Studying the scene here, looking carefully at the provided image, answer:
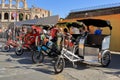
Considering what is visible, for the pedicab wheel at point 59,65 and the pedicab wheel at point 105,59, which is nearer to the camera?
the pedicab wheel at point 59,65

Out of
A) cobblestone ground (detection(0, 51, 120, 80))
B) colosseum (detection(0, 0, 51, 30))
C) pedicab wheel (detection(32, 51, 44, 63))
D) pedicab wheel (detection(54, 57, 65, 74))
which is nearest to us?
cobblestone ground (detection(0, 51, 120, 80))

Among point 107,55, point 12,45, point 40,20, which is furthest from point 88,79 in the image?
point 40,20

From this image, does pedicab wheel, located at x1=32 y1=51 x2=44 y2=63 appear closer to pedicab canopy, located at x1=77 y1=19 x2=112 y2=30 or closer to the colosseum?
pedicab canopy, located at x1=77 y1=19 x2=112 y2=30

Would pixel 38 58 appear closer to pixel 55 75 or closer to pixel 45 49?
pixel 45 49

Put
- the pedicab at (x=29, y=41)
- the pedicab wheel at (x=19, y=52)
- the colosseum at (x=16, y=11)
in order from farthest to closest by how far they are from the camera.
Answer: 1. the colosseum at (x=16, y=11)
2. the pedicab wheel at (x=19, y=52)
3. the pedicab at (x=29, y=41)

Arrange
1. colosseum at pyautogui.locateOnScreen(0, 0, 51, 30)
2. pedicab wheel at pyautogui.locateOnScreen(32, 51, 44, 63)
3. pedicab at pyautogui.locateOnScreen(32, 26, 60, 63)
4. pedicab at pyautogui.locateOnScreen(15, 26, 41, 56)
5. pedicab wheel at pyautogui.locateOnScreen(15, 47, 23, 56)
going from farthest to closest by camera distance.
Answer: colosseum at pyautogui.locateOnScreen(0, 0, 51, 30) < pedicab wheel at pyautogui.locateOnScreen(15, 47, 23, 56) < pedicab at pyautogui.locateOnScreen(15, 26, 41, 56) < pedicab wheel at pyautogui.locateOnScreen(32, 51, 44, 63) < pedicab at pyautogui.locateOnScreen(32, 26, 60, 63)

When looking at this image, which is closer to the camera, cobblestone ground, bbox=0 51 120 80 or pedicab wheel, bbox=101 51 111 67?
cobblestone ground, bbox=0 51 120 80

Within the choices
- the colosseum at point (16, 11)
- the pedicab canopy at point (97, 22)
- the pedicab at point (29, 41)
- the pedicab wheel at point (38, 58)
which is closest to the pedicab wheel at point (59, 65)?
the pedicab wheel at point (38, 58)

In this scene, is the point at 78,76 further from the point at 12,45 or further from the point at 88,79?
the point at 12,45

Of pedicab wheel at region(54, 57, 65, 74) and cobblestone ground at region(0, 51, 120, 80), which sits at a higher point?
pedicab wheel at region(54, 57, 65, 74)

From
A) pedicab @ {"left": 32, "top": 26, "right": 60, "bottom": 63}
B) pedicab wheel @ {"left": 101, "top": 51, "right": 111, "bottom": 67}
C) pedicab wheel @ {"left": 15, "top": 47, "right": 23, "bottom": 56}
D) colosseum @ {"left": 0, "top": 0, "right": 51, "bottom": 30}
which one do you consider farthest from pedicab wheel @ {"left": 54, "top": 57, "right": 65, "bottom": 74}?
colosseum @ {"left": 0, "top": 0, "right": 51, "bottom": 30}

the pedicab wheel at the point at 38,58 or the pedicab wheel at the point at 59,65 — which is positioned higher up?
the pedicab wheel at the point at 59,65

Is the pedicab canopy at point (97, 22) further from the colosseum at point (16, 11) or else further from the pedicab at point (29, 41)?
the colosseum at point (16, 11)

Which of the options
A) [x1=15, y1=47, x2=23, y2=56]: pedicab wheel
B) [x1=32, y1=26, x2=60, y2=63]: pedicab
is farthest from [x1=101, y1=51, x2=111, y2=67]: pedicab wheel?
[x1=15, y1=47, x2=23, y2=56]: pedicab wheel
